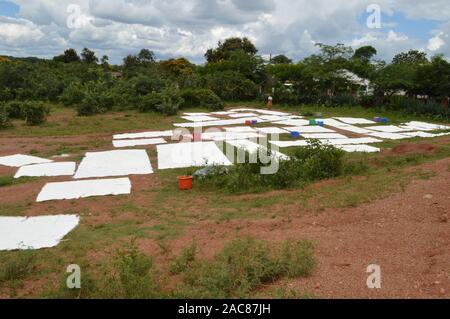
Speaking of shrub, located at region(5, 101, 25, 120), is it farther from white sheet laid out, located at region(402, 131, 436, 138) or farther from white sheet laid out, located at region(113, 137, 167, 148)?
white sheet laid out, located at region(402, 131, 436, 138)

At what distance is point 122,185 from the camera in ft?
22.5

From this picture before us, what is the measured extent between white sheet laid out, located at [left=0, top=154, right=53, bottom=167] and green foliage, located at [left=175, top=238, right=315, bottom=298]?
6.10 metres

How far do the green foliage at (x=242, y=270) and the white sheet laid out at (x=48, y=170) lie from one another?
4.89m

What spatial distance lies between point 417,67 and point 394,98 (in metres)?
1.45

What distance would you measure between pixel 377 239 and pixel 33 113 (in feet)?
40.3

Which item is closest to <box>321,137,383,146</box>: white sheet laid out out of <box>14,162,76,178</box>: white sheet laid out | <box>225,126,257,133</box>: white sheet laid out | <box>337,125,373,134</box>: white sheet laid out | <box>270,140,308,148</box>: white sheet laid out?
<box>270,140,308,148</box>: white sheet laid out

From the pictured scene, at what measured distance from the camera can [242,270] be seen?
3312mm

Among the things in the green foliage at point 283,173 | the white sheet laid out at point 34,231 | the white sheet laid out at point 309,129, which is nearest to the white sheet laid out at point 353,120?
the white sheet laid out at point 309,129

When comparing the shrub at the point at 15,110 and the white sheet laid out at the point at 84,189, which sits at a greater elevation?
the shrub at the point at 15,110

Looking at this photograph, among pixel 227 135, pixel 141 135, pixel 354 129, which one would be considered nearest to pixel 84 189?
pixel 141 135

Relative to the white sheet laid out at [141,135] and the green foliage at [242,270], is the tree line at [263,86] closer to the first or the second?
the white sheet laid out at [141,135]

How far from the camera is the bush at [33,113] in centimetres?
1333

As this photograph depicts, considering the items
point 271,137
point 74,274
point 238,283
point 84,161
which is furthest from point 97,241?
point 271,137
